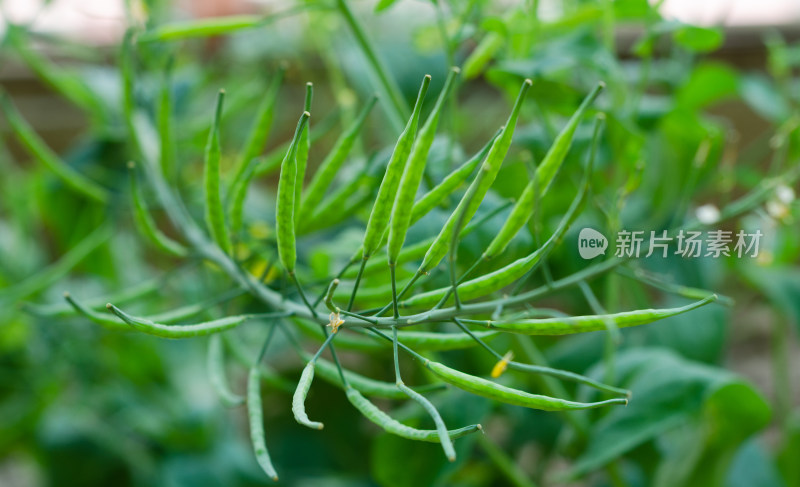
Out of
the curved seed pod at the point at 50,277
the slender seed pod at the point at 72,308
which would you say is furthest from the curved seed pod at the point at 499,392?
the curved seed pod at the point at 50,277

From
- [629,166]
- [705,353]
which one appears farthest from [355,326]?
[705,353]

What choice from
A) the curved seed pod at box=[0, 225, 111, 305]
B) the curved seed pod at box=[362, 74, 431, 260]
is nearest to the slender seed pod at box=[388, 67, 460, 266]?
the curved seed pod at box=[362, 74, 431, 260]

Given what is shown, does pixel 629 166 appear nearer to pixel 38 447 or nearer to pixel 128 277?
pixel 128 277

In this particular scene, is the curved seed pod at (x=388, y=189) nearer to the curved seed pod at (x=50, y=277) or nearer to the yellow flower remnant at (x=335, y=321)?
the yellow flower remnant at (x=335, y=321)

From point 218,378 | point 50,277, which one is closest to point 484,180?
point 218,378

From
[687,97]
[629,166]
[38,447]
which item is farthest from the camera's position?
[38,447]

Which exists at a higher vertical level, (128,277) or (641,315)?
(641,315)

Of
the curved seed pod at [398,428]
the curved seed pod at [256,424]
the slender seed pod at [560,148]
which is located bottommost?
the curved seed pod at [256,424]
